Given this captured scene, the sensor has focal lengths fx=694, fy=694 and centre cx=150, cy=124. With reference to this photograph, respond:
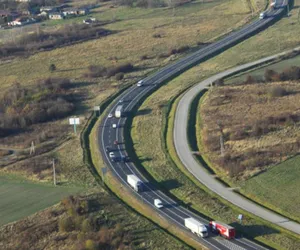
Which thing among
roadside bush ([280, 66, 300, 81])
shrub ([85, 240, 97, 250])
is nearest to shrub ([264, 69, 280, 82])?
roadside bush ([280, 66, 300, 81])

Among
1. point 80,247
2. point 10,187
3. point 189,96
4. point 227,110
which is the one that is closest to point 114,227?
point 80,247

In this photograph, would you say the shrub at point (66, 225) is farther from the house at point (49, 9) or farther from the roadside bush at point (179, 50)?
the house at point (49, 9)

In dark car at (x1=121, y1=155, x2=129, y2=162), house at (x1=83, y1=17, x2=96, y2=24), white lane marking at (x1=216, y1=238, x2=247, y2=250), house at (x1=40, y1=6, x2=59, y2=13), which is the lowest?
white lane marking at (x1=216, y1=238, x2=247, y2=250)

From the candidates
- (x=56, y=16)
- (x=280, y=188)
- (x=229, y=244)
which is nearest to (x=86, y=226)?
(x=229, y=244)

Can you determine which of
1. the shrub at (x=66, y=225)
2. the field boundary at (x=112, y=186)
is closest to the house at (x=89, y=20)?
the field boundary at (x=112, y=186)

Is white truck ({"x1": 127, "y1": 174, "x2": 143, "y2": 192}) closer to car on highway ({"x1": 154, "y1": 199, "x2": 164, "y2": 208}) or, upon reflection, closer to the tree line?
car on highway ({"x1": 154, "y1": 199, "x2": 164, "y2": 208})

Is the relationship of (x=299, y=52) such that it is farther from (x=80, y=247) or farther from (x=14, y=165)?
(x=80, y=247)
